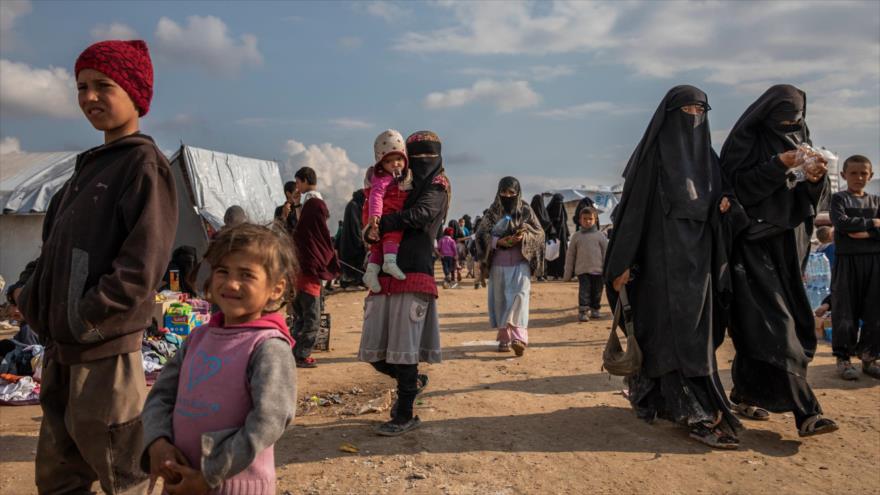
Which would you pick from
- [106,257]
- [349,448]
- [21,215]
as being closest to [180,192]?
[21,215]

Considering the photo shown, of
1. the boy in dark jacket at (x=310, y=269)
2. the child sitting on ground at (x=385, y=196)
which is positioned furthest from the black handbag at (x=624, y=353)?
the boy in dark jacket at (x=310, y=269)

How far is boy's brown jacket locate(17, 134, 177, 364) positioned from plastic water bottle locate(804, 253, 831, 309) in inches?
374

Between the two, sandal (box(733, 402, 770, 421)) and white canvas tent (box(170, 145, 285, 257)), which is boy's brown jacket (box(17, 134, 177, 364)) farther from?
white canvas tent (box(170, 145, 285, 257))

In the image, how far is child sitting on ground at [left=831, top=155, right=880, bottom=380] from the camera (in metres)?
6.49

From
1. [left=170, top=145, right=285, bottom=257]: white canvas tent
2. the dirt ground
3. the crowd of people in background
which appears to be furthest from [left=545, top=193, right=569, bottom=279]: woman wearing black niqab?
the dirt ground

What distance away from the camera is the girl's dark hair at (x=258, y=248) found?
2125mm

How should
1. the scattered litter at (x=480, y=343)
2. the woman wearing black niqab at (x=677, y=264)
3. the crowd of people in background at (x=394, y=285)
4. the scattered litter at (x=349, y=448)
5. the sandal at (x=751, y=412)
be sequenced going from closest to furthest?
the crowd of people in background at (x=394, y=285) < the scattered litter at (x=349, y=448) < the woman wearing black niqab at (x=677, y=264) < the sandal at (x=751, y=412) < the scattered litter at (x=480, y=343)

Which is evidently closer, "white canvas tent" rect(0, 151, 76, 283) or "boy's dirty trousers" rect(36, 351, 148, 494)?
"boy's dirty trousers" rect(36, 351, 148, 494)

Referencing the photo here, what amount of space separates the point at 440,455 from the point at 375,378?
2.37m

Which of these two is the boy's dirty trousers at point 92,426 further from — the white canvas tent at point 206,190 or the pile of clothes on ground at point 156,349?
the white canvas tent at point 206,190

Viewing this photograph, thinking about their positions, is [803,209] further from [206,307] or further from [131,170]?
[206,307]

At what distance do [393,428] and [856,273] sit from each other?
4.97 metres

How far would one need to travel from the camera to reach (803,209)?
459cm

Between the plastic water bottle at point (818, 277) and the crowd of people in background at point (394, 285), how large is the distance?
21 cm
